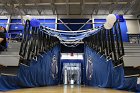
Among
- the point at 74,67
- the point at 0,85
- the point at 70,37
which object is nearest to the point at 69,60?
the point at 74,67

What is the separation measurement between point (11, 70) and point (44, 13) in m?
10.1

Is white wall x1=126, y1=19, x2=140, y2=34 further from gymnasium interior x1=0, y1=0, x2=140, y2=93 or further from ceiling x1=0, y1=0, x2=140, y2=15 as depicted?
ceiling x1=0, y1=0, x2=140, y2=15

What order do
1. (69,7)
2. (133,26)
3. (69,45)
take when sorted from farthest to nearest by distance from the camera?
(133,26), (69,7), (69,45)

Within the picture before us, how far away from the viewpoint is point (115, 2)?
40.8ft

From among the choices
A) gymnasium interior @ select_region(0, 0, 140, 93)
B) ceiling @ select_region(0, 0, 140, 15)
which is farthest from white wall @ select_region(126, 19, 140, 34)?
ceiling @ select_region(0, 0, 140, 15)

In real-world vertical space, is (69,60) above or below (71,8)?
below

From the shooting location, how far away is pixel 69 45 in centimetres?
1180

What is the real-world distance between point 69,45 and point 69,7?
3098 millimetres

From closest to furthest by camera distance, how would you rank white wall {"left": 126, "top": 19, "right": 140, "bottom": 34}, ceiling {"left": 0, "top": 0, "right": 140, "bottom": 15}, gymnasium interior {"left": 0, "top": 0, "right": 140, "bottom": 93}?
gymnasium interior {"left": 0, "top": 0, "right": 140, "bottom": 93} < ceiling {"left": 0, "top": 0, "right": 140, "bottom": 15} < white wall {"left": 126, "top": 19, "right": 140, "bottom": 34}

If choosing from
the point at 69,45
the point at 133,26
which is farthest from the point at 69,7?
the point at 133,26

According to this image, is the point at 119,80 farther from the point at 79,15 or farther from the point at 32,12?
the point at 32,12

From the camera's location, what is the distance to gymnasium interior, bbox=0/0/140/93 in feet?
14.9

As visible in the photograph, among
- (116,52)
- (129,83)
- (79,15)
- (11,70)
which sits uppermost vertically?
(79,15)

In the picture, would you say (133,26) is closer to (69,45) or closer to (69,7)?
(69,7)
